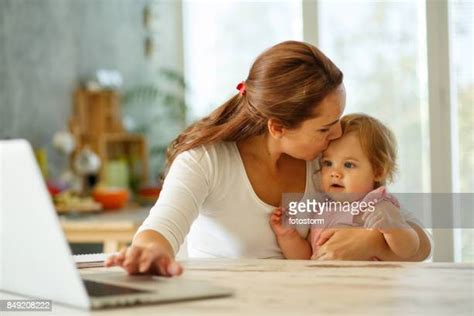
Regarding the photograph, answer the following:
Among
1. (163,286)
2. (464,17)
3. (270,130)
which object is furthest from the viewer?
(464,17)

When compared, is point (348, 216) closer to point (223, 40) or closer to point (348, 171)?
point (348, 171)

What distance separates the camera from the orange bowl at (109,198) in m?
4.24

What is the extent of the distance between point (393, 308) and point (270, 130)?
0.97 metres

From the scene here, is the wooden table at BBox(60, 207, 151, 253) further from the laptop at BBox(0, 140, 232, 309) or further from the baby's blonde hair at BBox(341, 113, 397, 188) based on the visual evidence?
the laptop at BBox(0, 140, 232, 309)

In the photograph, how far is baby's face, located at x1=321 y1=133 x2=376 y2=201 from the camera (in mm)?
1918

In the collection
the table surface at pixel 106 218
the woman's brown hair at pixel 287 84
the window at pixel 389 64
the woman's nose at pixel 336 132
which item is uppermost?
the window at pixel 389 64

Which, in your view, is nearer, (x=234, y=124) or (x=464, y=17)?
(x=234, y=124)

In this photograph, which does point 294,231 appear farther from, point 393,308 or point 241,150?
point 393,308

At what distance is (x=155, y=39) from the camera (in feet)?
18.1

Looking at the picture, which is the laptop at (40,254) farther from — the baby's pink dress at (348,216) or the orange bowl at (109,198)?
the orange bowl at (109,198)

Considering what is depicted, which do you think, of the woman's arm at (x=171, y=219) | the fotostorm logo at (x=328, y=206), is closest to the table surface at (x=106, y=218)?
the woman's arm at (x=171, y=219)

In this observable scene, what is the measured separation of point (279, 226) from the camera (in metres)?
2.03

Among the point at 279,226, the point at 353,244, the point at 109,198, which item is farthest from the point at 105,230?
the point at 353,244

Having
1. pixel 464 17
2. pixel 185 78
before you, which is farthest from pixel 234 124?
pixel 185 78
